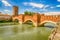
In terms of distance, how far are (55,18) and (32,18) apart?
15.7 feet

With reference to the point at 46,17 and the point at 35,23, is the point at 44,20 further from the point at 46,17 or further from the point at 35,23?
the point at 35,23

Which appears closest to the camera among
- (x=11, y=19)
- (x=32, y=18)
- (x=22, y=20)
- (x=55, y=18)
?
(x=55, y=18)

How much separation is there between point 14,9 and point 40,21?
1715cm

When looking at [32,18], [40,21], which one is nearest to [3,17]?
[32,18]

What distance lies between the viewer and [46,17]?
15.8 m

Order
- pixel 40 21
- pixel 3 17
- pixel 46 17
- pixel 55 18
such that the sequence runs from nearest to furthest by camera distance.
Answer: pixel 55 18, pixel 46 17, pixel 40 21, pixel 3 17

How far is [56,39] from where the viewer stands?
1.53m

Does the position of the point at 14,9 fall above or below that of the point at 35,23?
above

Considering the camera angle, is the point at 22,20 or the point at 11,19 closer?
the point at 22,20

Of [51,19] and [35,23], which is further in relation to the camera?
[35,23]

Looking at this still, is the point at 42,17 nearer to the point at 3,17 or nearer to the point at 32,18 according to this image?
the point at 32,18

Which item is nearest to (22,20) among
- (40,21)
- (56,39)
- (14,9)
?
(40,21)

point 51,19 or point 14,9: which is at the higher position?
point 14,9

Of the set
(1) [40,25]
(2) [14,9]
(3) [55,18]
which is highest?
(2) [14,9]
